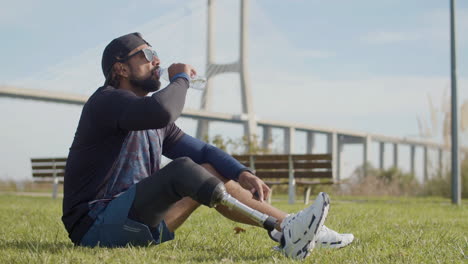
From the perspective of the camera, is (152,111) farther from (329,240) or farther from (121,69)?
(329,240)

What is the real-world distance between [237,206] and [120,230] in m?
0.47

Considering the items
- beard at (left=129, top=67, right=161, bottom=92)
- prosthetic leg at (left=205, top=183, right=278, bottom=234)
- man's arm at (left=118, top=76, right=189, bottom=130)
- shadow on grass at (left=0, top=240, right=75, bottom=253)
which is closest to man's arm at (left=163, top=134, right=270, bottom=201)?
prosthetic leg at (left=205, top=183, right=278, bottom=234)

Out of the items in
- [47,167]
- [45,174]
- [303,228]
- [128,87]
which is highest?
[128,87]

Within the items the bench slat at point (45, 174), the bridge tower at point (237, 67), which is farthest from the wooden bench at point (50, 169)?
the bridge tower at point (237, 67)

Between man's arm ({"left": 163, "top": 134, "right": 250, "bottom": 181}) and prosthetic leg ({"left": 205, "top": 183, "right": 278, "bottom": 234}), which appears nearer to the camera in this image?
prosthetic leg ({"left": 205, "top": 183, "right": 278, "bottom": 234})

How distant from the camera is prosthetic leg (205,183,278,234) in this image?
88.5 inches

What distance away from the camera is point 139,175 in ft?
8.26

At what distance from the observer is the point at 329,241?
2.55 meters

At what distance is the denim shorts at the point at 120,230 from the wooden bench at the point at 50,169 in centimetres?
854

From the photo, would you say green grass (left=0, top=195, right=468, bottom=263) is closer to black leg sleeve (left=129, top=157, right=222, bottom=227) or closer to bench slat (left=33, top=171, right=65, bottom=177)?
black leg sleeve (left=129, top=157, right=222, bottom=227)

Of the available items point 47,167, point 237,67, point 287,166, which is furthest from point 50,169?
point 237,67

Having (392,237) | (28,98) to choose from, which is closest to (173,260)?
(392,237)

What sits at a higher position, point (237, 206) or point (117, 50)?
point (117, 50)

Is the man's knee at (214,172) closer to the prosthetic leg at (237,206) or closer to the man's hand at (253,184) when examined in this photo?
the man's hand at (253,184)
